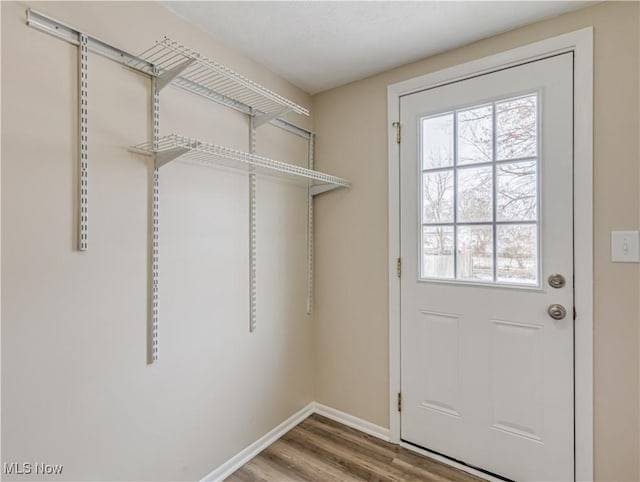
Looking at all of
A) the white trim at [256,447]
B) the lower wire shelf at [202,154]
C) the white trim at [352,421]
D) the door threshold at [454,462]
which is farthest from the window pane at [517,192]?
the white trim at [256,447]

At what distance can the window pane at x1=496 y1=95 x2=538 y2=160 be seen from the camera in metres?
1.57

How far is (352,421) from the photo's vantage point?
7.11 feet

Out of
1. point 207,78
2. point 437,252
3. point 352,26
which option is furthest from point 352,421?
point 352,26

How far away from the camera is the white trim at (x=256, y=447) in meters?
1.68

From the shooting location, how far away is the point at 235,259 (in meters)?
1.77

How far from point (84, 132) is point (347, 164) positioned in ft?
4.75

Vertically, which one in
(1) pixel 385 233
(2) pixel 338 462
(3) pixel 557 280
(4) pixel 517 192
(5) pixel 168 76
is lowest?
(2) pixel 338 462

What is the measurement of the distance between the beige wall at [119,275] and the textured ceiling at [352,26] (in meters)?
0.14

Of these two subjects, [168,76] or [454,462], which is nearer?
[168,76]

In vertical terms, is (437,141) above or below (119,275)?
above

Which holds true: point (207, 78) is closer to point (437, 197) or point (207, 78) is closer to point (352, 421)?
point (437, 197)

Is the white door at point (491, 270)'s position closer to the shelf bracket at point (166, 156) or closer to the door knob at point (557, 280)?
the door knob at point (557, 280)

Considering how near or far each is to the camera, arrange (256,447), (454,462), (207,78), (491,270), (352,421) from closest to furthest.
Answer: (207,78)
(491,270)
(454,462)
(256,447)
(352,421)

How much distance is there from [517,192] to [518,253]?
0.99ft
